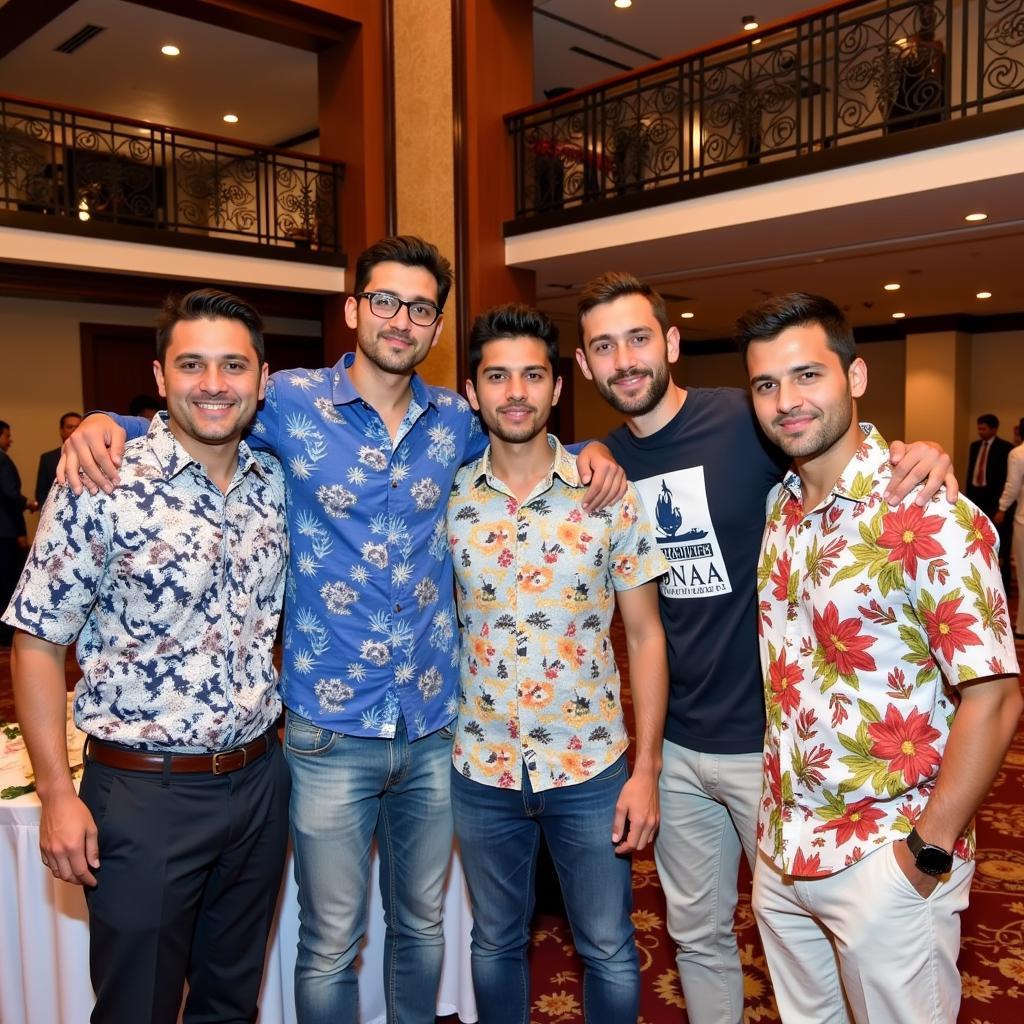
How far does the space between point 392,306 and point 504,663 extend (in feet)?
2.76

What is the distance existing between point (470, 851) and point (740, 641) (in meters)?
0.76

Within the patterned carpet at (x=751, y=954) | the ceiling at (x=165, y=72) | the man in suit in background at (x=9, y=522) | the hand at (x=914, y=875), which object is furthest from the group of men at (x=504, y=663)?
the ceiling at (x=165, y=72)

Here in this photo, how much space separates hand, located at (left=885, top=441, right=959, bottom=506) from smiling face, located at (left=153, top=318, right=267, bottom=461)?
125 centimetres

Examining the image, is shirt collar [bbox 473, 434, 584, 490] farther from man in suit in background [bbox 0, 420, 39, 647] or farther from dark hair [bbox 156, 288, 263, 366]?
man in suit in background [bbox 0, 420, 39, 647]

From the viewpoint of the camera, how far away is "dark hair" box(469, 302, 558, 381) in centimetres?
204

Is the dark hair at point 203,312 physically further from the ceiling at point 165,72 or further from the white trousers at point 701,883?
the ceiling at point 165,72

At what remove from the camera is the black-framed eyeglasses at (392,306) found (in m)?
2.06

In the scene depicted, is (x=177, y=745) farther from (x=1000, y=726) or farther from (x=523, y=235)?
(x=523, y=235)

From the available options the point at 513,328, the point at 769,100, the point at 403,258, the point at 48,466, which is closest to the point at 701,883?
the point at 513,328

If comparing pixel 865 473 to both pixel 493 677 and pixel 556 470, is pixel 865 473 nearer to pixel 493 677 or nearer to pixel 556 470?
pixel 556 470

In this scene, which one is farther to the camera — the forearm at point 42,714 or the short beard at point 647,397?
the short beard at point 647,397

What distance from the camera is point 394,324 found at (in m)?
2.05

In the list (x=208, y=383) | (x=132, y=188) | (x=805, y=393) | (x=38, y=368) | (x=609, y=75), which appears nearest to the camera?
(x=805, y=393)

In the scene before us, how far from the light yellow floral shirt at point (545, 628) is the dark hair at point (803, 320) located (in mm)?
495
